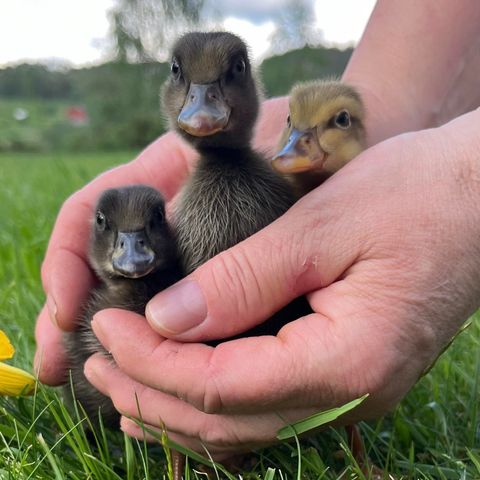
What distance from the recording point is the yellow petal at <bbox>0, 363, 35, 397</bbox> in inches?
62.7

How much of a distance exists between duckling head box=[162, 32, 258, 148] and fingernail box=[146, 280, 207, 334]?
32 cm

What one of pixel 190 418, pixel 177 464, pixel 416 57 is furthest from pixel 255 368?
pixel 416 57

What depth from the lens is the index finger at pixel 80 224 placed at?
1726 mm

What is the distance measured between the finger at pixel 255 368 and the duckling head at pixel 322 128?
405 millimetres

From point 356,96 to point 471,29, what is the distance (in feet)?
2.56

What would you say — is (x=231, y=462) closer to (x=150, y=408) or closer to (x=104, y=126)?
(x=150, y=408)

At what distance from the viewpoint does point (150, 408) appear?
142 centimetres

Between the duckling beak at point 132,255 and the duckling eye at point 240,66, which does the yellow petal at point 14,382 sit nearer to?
the duckling beak at point 132,255

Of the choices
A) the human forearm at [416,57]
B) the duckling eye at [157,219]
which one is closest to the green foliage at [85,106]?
the human forearm at [416,57]

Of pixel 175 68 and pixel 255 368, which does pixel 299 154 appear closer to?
pixel 175 68

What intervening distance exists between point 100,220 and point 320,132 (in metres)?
0.54

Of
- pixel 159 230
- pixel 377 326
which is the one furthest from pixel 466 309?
pixel 159 230

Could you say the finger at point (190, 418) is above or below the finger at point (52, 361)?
above

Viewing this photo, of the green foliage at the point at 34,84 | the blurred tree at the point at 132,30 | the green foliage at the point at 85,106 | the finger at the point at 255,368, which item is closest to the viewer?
the finger at the point at 255,368
